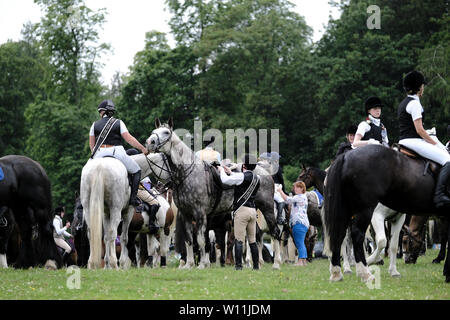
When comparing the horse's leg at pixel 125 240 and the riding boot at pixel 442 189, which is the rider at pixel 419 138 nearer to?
the riding boot at pixel 442 189

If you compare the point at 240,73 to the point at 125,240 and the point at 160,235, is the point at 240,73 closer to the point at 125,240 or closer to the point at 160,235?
the point at 160,235

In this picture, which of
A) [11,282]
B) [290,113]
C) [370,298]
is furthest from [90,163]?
[290,113]

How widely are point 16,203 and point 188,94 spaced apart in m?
33.9

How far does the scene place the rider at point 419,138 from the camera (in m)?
11.6

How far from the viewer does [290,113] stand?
4762cm

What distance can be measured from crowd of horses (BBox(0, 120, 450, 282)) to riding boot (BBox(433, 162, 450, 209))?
179mm

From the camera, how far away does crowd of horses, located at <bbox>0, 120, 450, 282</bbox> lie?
37.1 ft

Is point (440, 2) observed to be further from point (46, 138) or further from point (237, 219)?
point (237, 219)

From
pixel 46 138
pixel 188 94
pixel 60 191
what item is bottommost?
pixel 60 191

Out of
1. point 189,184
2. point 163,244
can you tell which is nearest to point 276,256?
point 189,184

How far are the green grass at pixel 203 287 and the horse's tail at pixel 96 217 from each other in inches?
20.1

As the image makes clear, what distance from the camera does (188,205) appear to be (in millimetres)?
16078

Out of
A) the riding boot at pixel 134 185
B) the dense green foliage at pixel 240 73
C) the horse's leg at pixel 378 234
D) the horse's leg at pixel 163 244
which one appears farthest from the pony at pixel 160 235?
the dense green foliage at pixel 240 73
